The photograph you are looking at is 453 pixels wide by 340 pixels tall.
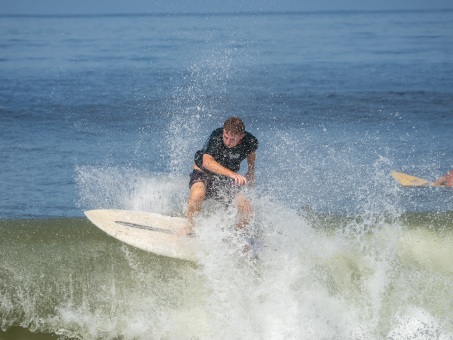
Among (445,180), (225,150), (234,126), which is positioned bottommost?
(445,180)

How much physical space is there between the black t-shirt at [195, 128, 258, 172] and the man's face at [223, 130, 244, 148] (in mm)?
107

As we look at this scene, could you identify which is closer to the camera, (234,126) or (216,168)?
(234,126)

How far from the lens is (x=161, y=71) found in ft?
88.7

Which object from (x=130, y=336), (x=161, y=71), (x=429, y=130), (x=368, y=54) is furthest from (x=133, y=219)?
(x=368, y=54)

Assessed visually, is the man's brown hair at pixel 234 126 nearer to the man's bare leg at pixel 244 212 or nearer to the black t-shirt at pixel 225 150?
the black t-shirt at pixel 225 150

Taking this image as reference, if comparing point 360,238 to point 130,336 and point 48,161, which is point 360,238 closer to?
point 130,336

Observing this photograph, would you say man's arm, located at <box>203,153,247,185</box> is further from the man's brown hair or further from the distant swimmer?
the distant swimmer

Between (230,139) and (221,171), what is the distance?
0.35 m

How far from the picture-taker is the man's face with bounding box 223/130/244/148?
7453 millimetres

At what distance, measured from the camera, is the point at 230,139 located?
7492 millimetres

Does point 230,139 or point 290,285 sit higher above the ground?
point 230,139

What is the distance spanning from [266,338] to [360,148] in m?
8.94

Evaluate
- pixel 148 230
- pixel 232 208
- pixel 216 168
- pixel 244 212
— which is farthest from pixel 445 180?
pixel 148 230

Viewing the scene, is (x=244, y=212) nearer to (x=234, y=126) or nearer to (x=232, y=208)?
(x=232, y=208)
